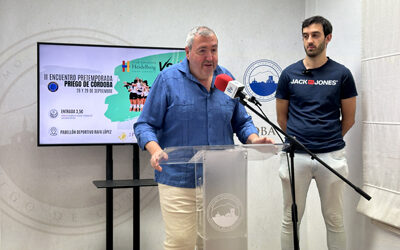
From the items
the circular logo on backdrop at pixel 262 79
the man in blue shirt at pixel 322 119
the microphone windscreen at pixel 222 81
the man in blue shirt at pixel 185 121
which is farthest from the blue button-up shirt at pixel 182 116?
the circular logo on backdrop at pixel 262 79

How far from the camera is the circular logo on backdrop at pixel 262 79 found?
12.8ft

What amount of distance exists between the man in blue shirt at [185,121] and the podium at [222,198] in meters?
0.36

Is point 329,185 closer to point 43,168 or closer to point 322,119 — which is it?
point 322,119

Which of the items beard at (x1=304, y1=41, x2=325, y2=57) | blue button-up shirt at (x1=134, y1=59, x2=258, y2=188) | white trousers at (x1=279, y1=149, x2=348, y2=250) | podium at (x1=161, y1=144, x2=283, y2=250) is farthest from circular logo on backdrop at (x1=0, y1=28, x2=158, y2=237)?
podium at (x1=161, y1=144, x2=283, y2=250)

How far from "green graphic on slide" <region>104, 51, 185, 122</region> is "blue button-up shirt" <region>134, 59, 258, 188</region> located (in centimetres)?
129

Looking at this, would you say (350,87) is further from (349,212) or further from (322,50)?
(349,212)

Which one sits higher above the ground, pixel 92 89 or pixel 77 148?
pixel 92 89

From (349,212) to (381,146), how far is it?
0.70m

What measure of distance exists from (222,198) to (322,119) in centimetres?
138

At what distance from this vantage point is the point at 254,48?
3918 mm

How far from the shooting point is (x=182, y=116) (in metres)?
2.06

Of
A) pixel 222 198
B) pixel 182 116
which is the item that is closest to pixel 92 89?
pixel 182 116

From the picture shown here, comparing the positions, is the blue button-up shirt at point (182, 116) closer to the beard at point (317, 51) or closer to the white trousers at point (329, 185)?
the white trousers at point (329, 185)

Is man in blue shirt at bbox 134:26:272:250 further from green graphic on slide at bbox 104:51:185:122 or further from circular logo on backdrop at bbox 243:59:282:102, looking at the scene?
circular logo on backdrop at bbox 243:59:282:102
